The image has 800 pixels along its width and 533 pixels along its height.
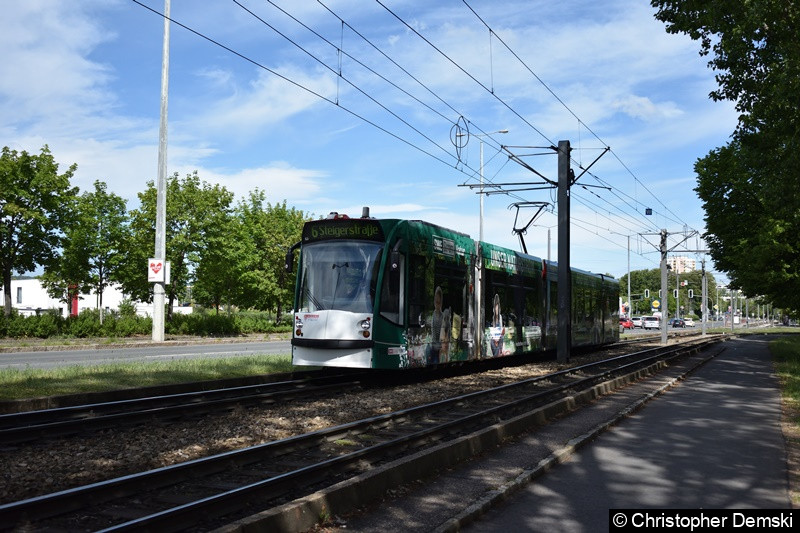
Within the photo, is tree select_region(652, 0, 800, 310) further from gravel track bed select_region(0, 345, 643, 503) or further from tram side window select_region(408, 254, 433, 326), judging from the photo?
gravel track bed select_region(0, 345, 643, 503)

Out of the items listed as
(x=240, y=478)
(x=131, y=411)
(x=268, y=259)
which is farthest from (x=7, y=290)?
(x=240, y=478)

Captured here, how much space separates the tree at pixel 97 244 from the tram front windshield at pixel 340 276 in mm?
26542

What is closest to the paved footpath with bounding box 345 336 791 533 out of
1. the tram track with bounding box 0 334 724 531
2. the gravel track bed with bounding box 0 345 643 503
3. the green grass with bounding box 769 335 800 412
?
the tram track with bounding box 0 334 724 531

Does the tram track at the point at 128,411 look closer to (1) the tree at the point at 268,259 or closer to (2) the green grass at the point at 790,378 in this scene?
(2) the green grass at the point at 790,378

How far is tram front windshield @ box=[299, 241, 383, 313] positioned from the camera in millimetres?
14664

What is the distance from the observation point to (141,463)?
24.7ft

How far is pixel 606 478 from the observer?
729 centimetres

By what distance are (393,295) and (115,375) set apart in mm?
5887

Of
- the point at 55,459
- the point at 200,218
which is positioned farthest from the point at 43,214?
the point at 55,459

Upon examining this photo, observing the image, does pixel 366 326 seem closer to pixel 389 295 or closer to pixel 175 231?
pixel 389 295

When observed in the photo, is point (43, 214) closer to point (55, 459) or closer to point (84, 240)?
point (84, 240)

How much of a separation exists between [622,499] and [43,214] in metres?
31.0

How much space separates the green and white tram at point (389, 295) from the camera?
47.3ft

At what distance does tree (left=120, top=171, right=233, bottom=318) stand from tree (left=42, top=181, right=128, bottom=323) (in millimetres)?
1207
